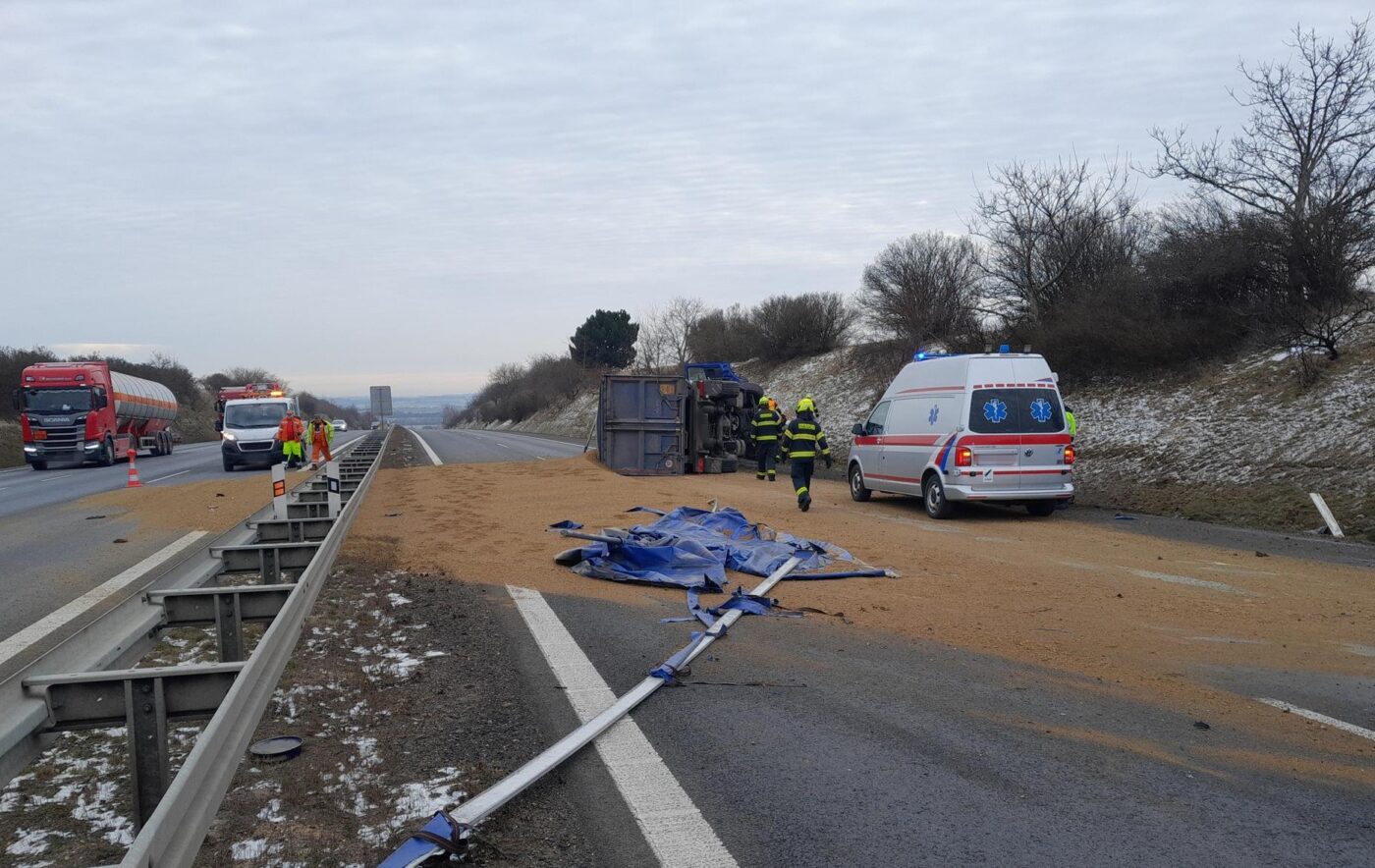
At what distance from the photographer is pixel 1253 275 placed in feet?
68.5

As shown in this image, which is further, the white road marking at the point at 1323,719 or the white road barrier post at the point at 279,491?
the white road barrier post at the point at 279,491

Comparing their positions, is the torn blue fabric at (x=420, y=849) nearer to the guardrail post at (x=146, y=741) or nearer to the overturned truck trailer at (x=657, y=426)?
the guardrail post at (x=146, y=741)

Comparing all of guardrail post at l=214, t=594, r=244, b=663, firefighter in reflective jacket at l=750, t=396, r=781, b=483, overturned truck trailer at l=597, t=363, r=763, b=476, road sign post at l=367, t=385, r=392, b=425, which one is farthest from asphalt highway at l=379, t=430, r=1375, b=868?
road sign post at l=367, t=385, r=392, b=425

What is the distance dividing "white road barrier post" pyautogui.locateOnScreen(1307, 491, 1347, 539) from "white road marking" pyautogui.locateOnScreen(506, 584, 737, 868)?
33.5 feet

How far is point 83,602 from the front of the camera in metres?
8.84

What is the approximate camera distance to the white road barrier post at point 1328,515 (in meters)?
12.1

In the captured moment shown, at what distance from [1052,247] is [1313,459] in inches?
524

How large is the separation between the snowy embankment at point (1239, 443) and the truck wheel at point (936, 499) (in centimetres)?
350

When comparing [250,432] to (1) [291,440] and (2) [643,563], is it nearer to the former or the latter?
(1) [291,440]

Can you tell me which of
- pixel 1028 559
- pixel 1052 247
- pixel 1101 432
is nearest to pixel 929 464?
pixel 1028 559

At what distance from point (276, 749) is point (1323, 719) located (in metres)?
5.26

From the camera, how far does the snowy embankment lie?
1390 cm

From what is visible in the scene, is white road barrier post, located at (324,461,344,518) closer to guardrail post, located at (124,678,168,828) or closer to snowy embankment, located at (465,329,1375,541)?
guardrail post, located at (124,678,168,828)

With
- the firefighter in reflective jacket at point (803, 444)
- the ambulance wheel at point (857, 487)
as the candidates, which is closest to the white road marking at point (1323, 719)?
the firefighter in reflective jacket at point (803, 444)
